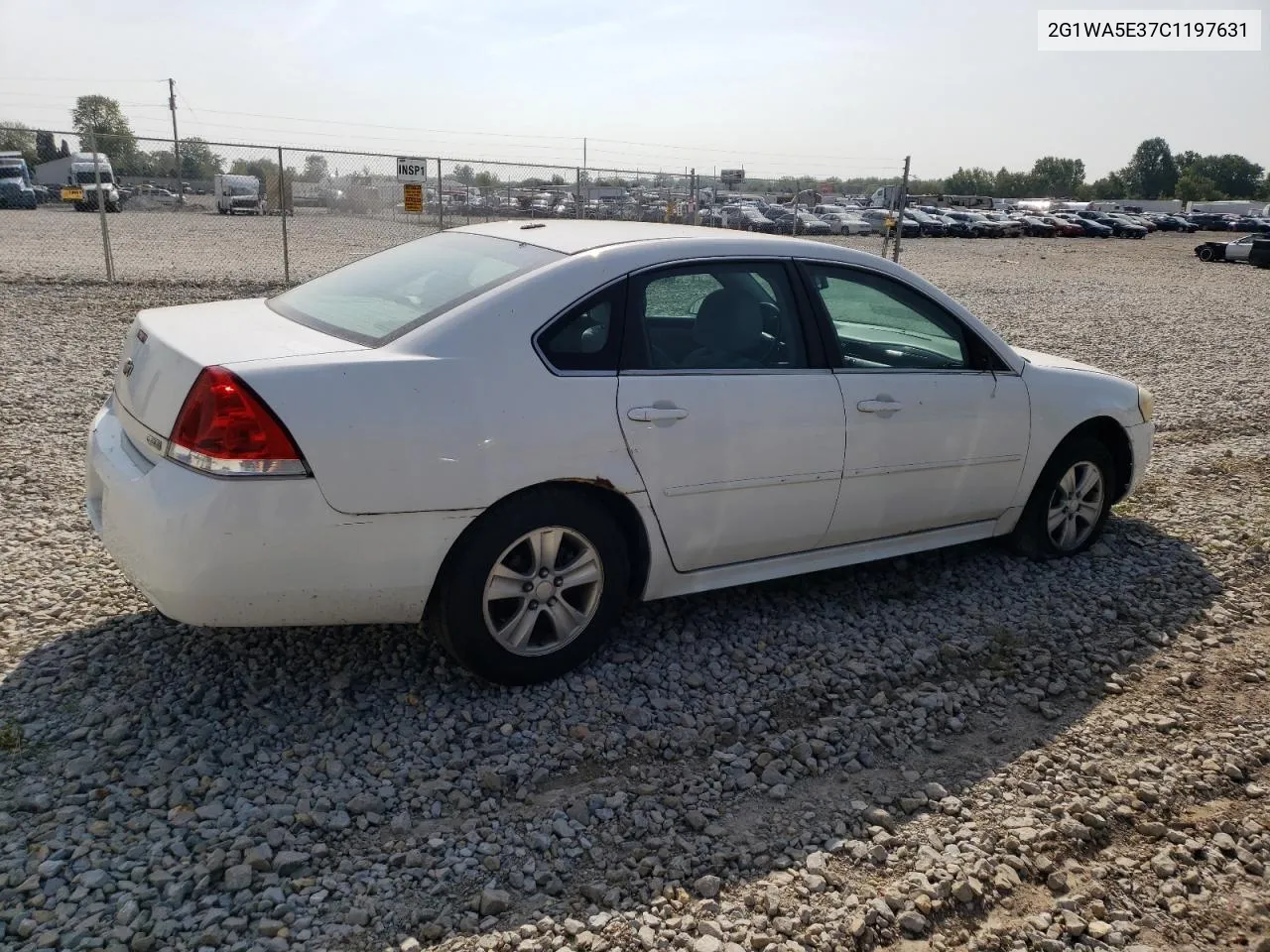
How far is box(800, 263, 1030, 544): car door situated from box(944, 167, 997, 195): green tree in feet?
370

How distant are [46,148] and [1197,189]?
11023 centimetres

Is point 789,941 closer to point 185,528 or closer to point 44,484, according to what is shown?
point 185,528

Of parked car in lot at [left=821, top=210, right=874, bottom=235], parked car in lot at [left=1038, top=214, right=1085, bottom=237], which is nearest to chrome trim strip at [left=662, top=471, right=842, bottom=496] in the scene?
parked car in lot at [left=821, top=210, right=874, bottom=235]

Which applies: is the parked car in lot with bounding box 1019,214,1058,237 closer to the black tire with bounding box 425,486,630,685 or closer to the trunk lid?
the black tire with bounding box 425,486,630,685

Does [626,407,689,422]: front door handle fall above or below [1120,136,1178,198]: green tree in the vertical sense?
below

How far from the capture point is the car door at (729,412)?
3781mm

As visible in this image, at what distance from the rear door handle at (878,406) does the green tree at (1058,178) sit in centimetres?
11412

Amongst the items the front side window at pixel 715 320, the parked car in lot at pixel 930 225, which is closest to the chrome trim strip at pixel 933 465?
the front side window at pixel 715 320

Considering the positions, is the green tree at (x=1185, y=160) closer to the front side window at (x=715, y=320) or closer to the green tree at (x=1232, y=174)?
the green tree at (x=1232, y=174)

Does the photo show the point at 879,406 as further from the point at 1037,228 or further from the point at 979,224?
the point at 1037,228

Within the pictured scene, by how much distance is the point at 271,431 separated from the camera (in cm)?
310

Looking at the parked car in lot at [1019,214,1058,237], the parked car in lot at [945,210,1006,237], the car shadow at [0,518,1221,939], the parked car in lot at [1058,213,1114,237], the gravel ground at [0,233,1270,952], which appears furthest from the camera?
the parked car in lot at [1058,213,1114,237]

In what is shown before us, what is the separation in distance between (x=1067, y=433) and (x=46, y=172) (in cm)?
3180

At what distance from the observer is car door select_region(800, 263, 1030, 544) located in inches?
170
